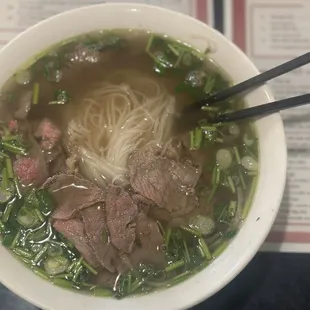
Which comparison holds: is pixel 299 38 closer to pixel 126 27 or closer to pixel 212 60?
pixel 212 60

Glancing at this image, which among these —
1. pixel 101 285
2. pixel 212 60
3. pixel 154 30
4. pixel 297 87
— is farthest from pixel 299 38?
pixel 101 285

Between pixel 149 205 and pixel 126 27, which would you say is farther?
pixel 126 27

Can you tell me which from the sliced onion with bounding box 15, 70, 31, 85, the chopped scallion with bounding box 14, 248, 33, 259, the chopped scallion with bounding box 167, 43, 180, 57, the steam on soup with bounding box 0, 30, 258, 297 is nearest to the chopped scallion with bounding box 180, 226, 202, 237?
the steam on soup with bounding box 0, 30, 258, 297

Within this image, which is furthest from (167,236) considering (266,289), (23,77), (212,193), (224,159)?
(23,77)

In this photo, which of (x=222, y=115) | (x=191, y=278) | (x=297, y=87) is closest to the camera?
(x=191, y=278)

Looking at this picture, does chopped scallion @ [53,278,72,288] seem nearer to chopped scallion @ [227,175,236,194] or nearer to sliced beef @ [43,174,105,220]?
sliced beef @ [43,174,105,220]

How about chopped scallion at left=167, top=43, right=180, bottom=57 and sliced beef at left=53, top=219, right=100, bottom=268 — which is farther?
chopped scallion at left=167, top=43, right=180, bottom=57
